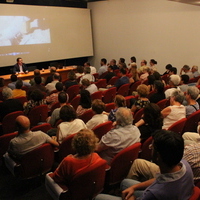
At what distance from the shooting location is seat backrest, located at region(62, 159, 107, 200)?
217 centimetres

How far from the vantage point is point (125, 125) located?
2945 mm

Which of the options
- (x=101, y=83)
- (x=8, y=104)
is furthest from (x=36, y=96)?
(x=101, y=83)

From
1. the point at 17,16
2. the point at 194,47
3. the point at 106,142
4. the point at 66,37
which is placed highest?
the point at 17,16

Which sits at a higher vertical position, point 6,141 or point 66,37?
point 66,37

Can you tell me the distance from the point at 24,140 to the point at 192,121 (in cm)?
254

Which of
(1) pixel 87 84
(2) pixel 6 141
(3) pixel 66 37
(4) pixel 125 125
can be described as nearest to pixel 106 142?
(4) pixel 125 125

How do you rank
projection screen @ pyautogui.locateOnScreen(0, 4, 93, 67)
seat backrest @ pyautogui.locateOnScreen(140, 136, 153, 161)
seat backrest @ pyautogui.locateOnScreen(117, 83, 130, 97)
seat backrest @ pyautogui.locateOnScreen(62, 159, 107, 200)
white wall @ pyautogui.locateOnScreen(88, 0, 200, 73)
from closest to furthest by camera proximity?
1. seat backrest @ pyautogui.locateOnScreen(62, 159, 107, 200)
2. seat backrest @ pyautogui.locateOnScreen(140, 136, 153, 161)
3. seat backrest @ pyautogui.locateOnScreen(117, 83, 130, 97)
4. white wall @ pyautogui.locateOnScreen(88, 0, 200, 73)
5. projection screen @ pyautogui.locateOnScreen(0, 4, 93, 67)

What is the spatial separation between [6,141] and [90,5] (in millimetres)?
10654

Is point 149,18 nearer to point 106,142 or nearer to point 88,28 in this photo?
point 88,28

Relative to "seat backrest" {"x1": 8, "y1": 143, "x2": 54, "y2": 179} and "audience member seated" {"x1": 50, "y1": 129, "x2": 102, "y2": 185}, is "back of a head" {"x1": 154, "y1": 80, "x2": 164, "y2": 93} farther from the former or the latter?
"audience member seated" {"x1": 50, "y1": 129, "x2": 102, "y2": 185}

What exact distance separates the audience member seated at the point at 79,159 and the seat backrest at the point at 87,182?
8 cm

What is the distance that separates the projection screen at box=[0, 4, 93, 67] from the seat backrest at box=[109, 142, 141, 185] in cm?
818

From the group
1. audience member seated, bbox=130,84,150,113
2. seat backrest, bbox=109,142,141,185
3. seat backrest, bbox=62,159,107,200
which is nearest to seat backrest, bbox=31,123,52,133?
seat backrest, bbox=109,142,141,185

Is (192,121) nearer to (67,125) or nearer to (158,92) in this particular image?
(158,92)
